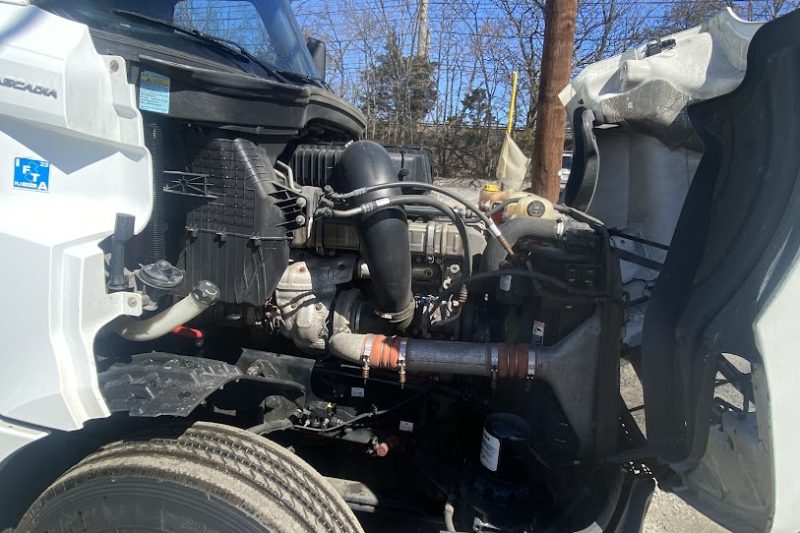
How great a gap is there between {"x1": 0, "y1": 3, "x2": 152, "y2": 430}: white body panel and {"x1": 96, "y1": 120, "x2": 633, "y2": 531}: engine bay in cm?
10

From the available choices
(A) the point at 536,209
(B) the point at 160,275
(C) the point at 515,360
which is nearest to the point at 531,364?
(C) the point at 515,360

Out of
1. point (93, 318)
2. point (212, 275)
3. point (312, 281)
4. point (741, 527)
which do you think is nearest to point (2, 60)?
point (93, 318)

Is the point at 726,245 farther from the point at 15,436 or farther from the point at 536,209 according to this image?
the point at 15,436

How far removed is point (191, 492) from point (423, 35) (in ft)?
49.4

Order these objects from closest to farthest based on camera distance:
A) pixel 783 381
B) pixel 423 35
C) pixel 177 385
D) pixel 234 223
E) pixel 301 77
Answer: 1. pixel 783 381
2. pixel 177 385
3. pixel 234 223
4. pixel 301 77
5. pixel 423 35

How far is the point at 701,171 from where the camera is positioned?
1.91 meters

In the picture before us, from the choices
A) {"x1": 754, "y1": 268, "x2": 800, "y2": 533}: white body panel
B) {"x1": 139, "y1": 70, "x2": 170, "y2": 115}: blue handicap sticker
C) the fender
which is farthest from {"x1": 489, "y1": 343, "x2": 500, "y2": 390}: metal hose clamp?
{"x1": 139, "y1": 70, "x2": 170, "y2": 115}: blue handicap sticker

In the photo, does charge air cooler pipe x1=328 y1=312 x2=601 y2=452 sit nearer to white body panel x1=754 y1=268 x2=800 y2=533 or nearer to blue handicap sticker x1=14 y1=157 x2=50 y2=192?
white body panel x1=754 y1=268 x2=800 y2=533

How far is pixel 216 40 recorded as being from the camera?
233 centimetres

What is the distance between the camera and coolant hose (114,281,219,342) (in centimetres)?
186

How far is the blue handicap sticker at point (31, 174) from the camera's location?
62.0 inches

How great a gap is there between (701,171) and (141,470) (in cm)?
212

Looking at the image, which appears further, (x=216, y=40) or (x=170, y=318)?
(x=216, y=40)

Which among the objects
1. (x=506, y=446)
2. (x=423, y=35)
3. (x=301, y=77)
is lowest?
(x=506, y=446)
